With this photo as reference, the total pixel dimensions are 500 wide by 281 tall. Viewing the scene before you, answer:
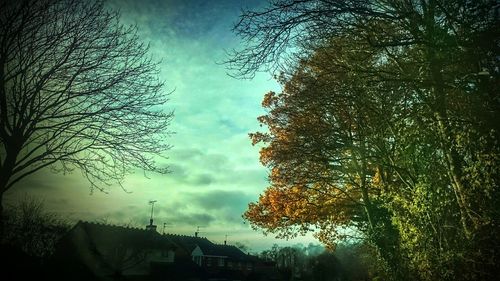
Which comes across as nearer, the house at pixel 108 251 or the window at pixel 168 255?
the house at pixel 108 251

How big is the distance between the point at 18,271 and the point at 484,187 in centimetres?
1719

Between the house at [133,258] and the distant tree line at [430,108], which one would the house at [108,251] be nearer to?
the house at [133,258]

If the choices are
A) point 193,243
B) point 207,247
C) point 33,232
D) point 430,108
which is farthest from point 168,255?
point 430,108

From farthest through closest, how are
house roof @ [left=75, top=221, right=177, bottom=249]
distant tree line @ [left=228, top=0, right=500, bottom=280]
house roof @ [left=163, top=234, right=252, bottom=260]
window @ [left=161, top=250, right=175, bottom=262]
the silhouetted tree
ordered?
house roof @ [left=163, top=234, right=252, bottom=260] → window @ [left=161, top=250, right=175, bottom=262] → house roof @ [left=75, top=221, right=177, bottom=249] → the silhouetted tree → distant tree line @ [left=228, top=0, right=500, bottom=280]

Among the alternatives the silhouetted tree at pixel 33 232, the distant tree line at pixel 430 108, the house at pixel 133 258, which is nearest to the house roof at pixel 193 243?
the house at pixel 133 258

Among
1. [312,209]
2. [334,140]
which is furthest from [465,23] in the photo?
[312,209]

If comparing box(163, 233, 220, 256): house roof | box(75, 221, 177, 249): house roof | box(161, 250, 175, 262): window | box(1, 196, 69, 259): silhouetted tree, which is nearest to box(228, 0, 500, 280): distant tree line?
box(1, 196, 69, 259): silhouetted tree

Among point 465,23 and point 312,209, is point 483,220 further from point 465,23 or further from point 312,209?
point 312,209

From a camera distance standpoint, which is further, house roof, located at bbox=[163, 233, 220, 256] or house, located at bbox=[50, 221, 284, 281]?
house roof, located at bbox=[163, 233, 220, 256]

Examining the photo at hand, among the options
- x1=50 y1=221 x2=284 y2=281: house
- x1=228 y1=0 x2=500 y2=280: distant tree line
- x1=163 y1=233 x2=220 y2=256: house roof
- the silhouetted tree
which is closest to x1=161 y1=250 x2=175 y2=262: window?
x1=50 y1=221 x2=284 y2=281: house

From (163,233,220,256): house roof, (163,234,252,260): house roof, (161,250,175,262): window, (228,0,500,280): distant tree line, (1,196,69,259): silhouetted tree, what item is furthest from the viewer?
(163,234,252,260): house roof

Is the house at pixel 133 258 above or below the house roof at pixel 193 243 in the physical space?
below

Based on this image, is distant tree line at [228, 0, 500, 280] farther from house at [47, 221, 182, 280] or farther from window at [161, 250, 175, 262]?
window at [161, 250, 175, 262]

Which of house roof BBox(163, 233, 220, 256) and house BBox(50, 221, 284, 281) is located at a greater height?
house roof BBox(163, 233, 220, 256)
